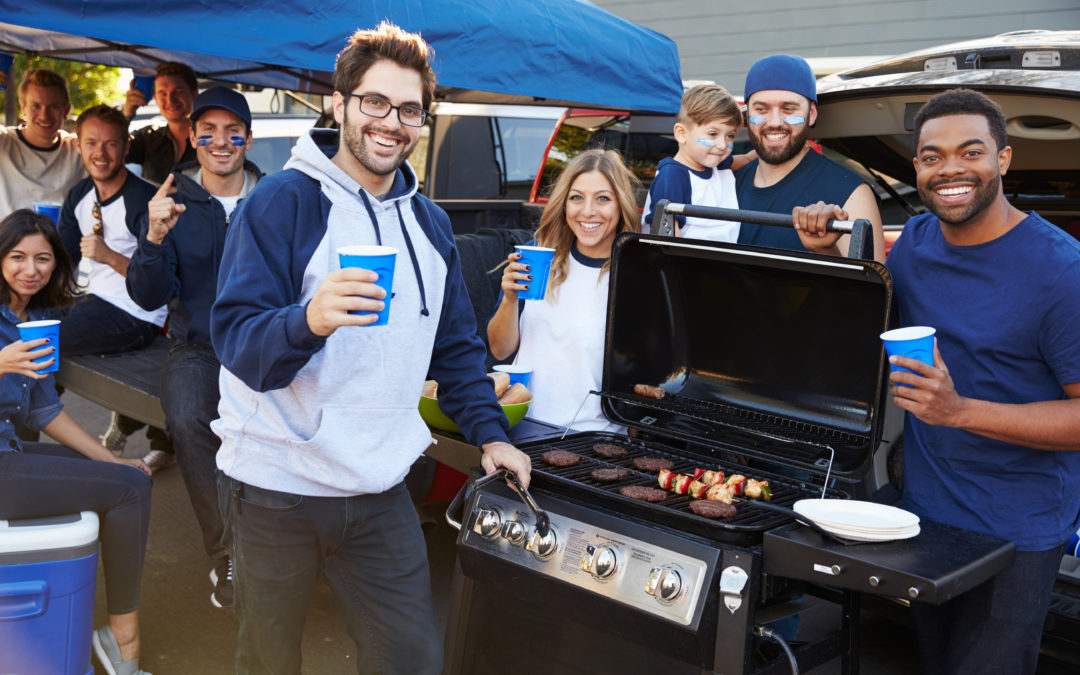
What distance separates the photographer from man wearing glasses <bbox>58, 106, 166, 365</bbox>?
491 centimetres

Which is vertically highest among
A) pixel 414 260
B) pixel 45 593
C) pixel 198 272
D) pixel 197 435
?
pixel 414 260

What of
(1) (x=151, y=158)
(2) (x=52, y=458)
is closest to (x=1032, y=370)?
(2) (x=52, y=458)

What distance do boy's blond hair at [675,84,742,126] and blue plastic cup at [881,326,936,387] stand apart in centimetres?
220

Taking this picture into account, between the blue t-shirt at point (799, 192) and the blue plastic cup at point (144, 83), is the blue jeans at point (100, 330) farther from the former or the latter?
the blue t-shirt at point (799, 192)

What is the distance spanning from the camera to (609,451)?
2955 mm

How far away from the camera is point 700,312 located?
10.3ft

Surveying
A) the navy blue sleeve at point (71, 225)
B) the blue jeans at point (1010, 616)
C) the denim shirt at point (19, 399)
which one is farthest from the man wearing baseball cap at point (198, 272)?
the blue jeans at point (1010, 616)

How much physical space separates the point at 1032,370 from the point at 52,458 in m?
3.04

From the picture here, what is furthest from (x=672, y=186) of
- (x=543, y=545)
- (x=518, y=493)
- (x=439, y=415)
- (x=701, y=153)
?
(x=543, y=545)

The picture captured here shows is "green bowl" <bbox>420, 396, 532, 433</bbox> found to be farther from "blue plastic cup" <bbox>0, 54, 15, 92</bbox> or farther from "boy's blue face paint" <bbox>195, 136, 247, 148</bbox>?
"blue plastic cup" <bbox>0, 54, 15, 92</bbox>

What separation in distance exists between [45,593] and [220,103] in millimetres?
2234

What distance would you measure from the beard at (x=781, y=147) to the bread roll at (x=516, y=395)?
1.16 meters

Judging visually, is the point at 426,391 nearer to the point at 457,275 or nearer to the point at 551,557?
the point at 457,275

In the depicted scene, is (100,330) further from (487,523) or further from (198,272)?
(487,523)
